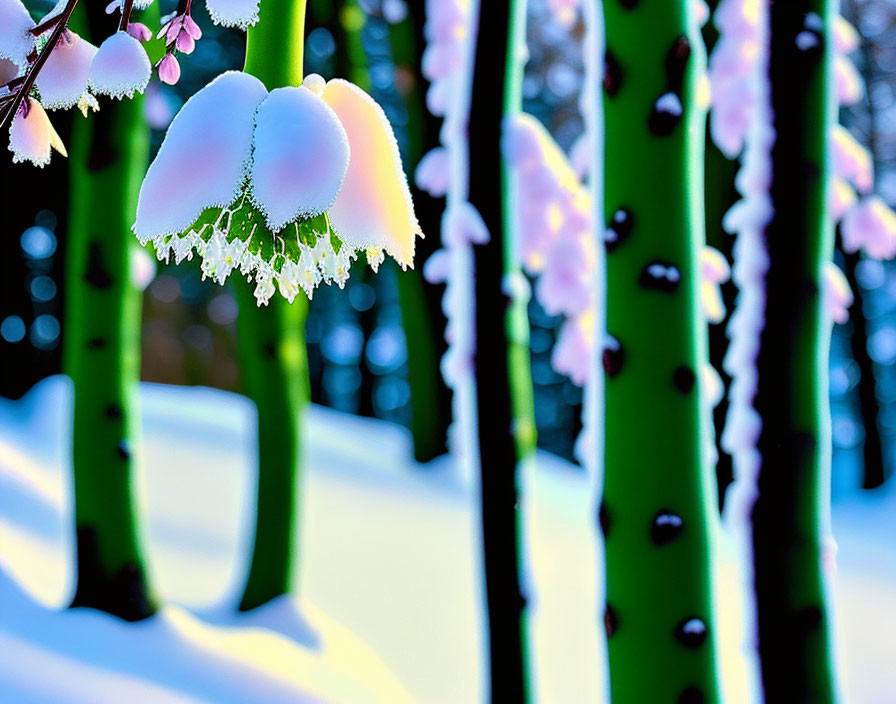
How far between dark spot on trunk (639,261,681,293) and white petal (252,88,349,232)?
115cm

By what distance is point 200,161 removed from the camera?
774 mm

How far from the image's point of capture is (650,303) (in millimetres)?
1820

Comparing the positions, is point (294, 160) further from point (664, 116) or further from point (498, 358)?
point (498, 358)

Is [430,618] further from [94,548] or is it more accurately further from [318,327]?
[318,327]

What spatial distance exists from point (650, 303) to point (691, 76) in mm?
531

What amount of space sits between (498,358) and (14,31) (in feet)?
5.30

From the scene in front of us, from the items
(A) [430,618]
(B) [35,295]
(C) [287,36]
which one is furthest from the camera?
(B) [35,295]

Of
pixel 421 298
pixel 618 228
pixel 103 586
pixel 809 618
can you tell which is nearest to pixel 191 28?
pixel 618 228

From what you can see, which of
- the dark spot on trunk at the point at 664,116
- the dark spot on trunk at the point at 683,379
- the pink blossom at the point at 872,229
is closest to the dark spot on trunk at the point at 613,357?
the dark spot on trunk at the point at 683,379

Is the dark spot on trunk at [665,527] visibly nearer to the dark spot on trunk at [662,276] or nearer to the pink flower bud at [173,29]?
the dark spot on trunk at [662,276]

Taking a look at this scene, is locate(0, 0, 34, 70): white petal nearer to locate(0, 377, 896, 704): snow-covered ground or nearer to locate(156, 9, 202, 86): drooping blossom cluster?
locate(156, 9, 202, 86): drooping blossom cluster

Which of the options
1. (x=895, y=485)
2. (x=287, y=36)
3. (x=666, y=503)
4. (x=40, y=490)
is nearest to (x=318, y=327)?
(x=40, y=490)

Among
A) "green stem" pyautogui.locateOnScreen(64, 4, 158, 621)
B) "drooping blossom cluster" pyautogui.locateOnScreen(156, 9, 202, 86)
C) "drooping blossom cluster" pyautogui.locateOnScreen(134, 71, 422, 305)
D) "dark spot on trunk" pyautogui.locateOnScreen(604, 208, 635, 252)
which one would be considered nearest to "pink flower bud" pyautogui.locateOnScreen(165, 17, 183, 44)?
"drooping blossom cluster" pyautogui.locateOnScreen(156, 9, 202, 86)

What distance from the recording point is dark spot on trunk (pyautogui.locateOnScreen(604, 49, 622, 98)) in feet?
6.21
